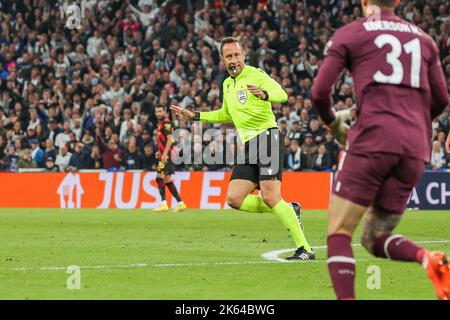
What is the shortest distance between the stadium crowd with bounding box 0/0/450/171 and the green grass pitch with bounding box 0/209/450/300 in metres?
6.87

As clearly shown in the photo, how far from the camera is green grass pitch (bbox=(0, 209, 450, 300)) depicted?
8719mm

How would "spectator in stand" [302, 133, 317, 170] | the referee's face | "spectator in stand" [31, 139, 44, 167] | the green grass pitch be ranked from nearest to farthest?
the green grass pitch, the referee's face, "spectator in stand" [302, 133, 317, 170], "spectator in stand" [31, 139, 44, 167]

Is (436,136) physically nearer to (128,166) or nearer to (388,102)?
(128,166)

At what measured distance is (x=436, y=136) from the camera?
2442 centimetres

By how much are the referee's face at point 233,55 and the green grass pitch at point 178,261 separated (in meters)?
2.26

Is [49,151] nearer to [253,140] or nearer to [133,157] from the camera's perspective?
[133,157]

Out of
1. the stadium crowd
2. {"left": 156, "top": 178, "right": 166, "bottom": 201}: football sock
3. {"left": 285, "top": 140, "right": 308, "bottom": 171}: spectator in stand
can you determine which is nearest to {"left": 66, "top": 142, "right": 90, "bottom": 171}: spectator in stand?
the stadium crowd

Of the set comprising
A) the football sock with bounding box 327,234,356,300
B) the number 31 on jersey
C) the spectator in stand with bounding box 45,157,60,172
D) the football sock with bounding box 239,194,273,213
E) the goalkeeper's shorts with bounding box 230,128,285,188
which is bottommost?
the spectator in stand with bounding box 45,157,60,172

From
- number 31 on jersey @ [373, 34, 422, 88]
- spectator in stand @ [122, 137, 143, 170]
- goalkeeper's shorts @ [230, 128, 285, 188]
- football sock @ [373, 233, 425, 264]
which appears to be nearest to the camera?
number 31 on jersey @ [373, 34, 422, 88]

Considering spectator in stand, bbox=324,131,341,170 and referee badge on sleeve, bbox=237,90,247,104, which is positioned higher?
referee badge on sleeve, bbox=237,90,247,104

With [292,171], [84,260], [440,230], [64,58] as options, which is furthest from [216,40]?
[84,260]

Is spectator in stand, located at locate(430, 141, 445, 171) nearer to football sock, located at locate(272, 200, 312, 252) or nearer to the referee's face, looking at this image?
the referee's face

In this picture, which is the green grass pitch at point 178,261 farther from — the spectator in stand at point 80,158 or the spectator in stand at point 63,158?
the spectator in stand at point 63,158
